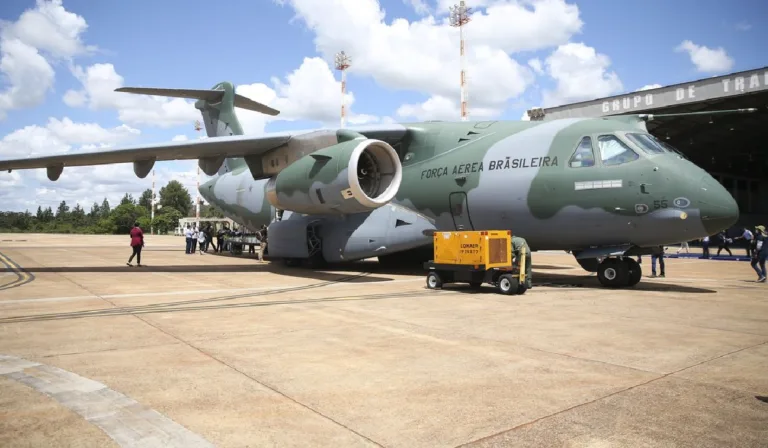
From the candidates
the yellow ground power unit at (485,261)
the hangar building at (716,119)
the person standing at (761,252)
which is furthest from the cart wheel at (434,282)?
the hangar building at (716,119)

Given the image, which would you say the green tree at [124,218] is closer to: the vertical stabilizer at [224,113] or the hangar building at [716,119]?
the hangar building at [716,119]

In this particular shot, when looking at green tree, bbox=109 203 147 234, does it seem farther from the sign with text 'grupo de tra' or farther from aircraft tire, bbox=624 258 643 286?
aircraft tire, bbox=624 258 643 286

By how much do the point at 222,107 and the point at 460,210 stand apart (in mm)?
10963

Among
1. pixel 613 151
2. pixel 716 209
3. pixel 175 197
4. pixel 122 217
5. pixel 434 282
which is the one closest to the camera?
pixel 716 209

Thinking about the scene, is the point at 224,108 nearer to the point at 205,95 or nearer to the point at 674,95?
the point at 205,95

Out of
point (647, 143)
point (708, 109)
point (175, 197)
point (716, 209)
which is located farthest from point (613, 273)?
point (175, 197)

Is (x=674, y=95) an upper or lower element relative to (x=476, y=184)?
upper

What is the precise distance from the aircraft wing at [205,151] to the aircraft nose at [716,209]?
7.08 m

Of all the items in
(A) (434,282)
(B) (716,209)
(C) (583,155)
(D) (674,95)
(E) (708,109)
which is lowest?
(A) (434,282)

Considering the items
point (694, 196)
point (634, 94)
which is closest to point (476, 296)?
point (694, 196)

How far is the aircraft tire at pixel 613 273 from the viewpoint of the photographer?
1106cm

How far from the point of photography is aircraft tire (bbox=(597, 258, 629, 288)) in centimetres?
1106

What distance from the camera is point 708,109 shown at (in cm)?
3017

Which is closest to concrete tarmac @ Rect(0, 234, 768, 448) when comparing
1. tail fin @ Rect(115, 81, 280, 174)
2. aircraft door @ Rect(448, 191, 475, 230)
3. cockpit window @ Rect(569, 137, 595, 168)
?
cockpit window @ Rect(569, 137, 595, 168)
